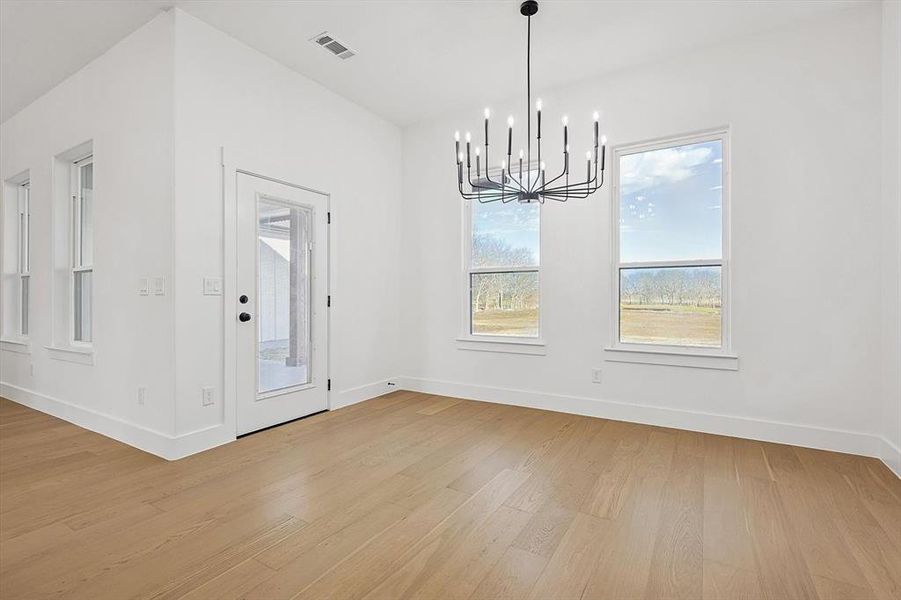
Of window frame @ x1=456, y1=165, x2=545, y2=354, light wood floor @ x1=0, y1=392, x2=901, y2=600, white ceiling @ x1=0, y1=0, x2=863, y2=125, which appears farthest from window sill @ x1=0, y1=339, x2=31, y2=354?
window frame @ x1=456, y1=165, x2=545, y2=354

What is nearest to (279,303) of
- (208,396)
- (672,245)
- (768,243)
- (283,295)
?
(283,295)

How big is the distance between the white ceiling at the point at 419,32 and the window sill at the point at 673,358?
2462 millimetres

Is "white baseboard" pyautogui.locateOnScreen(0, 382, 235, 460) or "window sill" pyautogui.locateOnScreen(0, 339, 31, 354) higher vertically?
"window sill" pyautogui.locateOnScreen(0, 339, 31, 354)

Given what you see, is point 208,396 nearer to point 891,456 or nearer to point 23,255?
point 23,255

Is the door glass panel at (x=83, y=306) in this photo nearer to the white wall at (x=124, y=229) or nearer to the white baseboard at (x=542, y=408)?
the white wall at (x=124, y=229)

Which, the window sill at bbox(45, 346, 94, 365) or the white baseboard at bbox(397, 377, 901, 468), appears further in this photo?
the window sill at bbox(45, 346, 94, 365)

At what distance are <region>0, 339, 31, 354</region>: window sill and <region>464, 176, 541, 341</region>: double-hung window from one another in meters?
4.53

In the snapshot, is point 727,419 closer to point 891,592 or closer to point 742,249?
point 742,249

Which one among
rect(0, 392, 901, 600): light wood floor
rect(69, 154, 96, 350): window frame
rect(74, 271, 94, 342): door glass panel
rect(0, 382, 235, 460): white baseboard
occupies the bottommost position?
rect(0, 392, 901, 600): light wood floor

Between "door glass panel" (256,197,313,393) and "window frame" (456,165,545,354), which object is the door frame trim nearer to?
"door glass panel" (256,197,313,393)

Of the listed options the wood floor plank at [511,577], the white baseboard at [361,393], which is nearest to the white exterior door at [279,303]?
the white baseboard at [361,393]

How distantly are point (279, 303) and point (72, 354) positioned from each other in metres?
1.87

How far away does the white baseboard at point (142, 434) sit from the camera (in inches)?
118

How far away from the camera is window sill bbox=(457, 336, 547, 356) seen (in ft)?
14.1
